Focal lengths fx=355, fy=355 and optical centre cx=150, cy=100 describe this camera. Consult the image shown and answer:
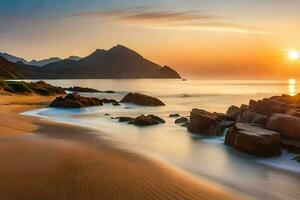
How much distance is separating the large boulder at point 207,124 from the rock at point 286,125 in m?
4.48

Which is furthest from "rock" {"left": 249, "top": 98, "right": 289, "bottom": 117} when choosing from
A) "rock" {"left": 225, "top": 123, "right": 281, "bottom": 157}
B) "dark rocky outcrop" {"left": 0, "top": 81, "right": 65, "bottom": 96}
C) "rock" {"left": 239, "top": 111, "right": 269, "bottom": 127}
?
"dark rocky outcrop" {"left": 0, "top": 81, "right": 65, "bottom": 96}

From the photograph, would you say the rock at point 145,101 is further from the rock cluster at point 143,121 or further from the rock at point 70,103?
the rock cluster at point 143,121

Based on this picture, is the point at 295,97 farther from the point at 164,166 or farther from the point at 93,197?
the point at 93,197

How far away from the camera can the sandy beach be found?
35.1 feet

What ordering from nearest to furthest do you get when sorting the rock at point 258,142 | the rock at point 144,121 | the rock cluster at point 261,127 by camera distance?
the rock at point 258,142 < the rock cluster at point 261,127 < the rock at point 144,121

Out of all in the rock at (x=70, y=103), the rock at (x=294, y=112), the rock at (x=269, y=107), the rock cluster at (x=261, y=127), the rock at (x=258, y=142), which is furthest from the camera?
the rock at (x=70, y=103)

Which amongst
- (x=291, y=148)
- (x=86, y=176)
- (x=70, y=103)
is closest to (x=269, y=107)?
(x=291, y=148)

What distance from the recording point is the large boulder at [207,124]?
26.1m

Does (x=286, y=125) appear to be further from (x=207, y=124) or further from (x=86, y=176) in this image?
(x=86, y=176)

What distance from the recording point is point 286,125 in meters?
21.1

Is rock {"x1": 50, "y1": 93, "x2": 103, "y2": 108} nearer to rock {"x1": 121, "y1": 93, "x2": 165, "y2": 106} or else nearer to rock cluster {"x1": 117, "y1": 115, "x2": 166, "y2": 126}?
rock {"x1": 121, "y1": 93, "x2": 165, "y2": 106}

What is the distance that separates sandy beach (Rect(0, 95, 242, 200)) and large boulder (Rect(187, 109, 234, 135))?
9667 millimetres

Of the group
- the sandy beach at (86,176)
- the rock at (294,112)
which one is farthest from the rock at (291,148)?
the sandy beach at (86,176)

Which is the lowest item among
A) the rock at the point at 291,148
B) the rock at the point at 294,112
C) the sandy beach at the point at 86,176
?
the rock at the point at 291,148
